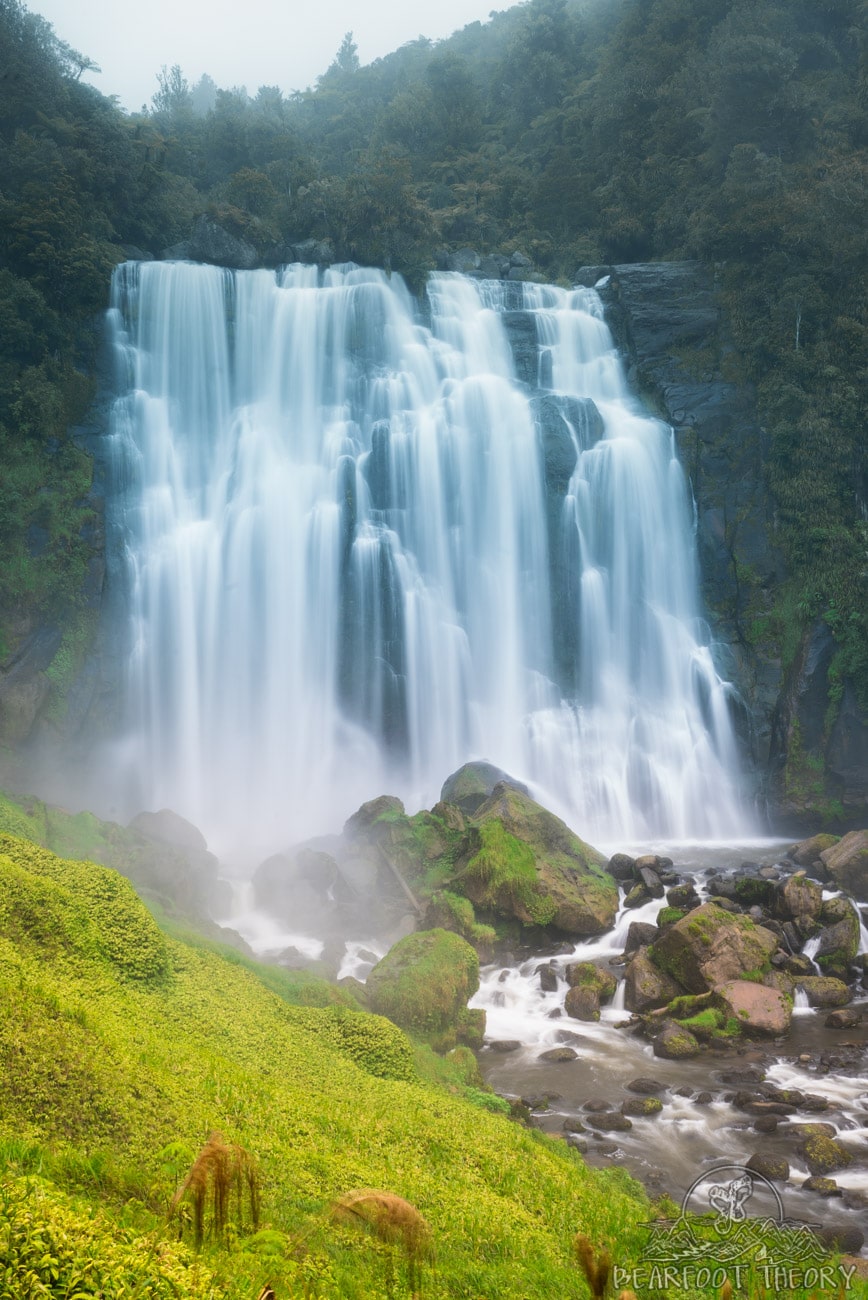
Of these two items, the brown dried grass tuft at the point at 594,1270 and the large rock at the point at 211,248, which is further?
the large rock at the point at 211,248

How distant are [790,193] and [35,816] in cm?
3089

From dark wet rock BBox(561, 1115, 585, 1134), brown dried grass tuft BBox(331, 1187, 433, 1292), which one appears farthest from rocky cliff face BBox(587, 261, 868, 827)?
brown dried grass tuft BBox(331, 1187, 433, 1292)

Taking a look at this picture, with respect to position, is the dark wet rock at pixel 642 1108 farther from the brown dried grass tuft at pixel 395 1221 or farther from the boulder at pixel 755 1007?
the brown dried grass tuft at pixel 395 1221

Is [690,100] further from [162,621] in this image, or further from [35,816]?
[35,816]

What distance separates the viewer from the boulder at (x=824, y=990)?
42.1ft

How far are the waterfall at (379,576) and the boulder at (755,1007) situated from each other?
11.1 metres

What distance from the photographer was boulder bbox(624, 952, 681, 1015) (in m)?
12.8

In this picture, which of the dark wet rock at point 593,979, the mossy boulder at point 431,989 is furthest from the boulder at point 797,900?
the mossy boulder at point 431,989

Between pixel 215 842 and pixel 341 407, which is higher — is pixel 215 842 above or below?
below

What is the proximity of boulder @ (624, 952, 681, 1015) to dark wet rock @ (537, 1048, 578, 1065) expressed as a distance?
1.61 m

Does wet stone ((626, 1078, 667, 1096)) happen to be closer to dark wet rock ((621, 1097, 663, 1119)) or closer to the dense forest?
dark wet rock ((621, 1097, 663, 1119))

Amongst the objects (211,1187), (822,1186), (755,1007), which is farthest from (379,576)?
(211,1187)

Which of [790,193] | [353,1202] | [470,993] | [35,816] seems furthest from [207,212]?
[353,1202]

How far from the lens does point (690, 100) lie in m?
35.6
